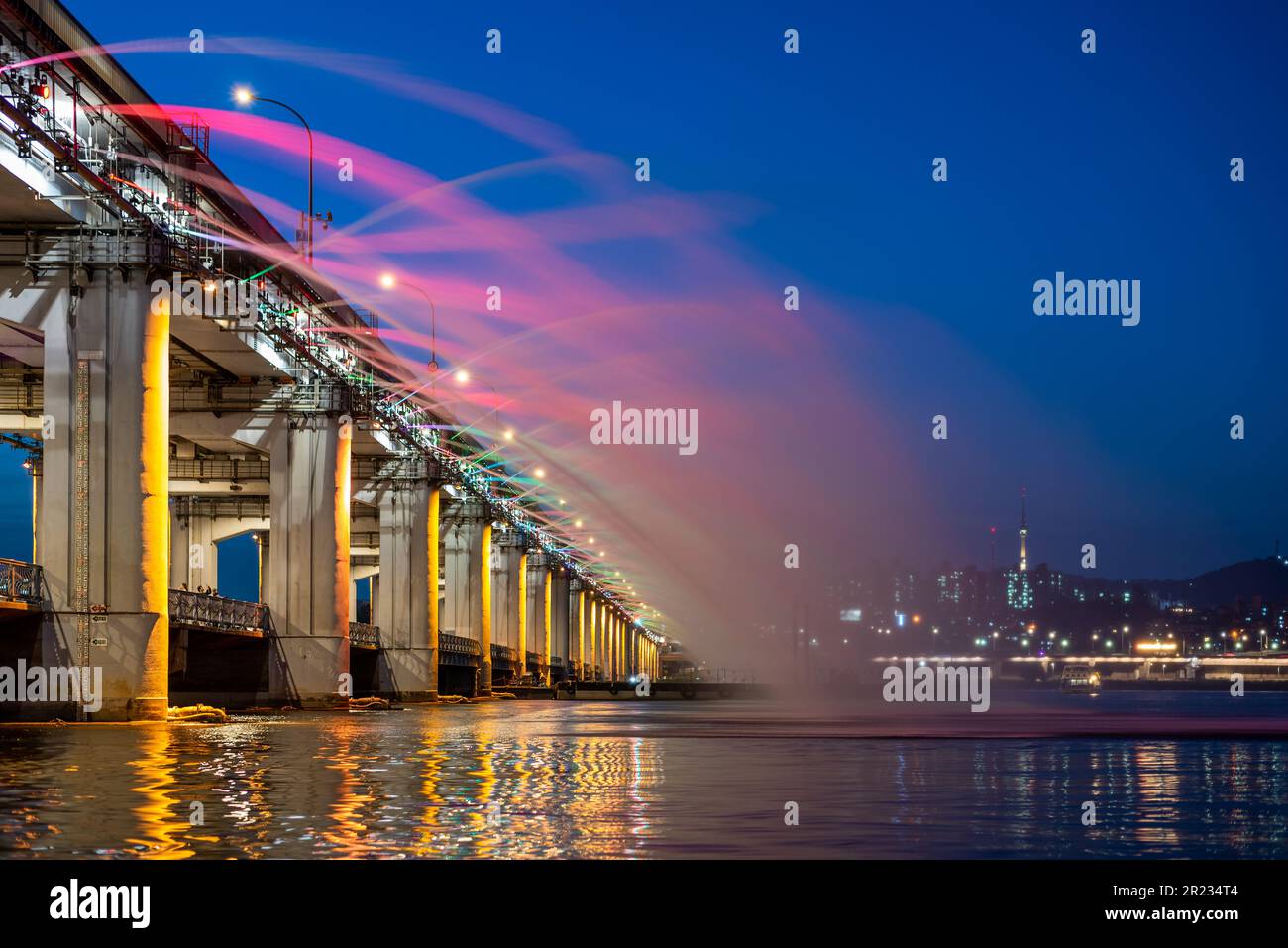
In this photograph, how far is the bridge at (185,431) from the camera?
45.6 m

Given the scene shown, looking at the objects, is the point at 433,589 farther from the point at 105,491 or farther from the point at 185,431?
the point at 105,491

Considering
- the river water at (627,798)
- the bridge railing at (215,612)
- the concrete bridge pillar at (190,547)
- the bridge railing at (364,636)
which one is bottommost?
the river water at (627,798)

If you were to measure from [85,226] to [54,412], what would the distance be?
5.30 metres

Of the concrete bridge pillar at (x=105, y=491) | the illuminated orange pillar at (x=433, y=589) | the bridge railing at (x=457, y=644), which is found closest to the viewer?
the concrete bridge pillar at (x=105, y=491)

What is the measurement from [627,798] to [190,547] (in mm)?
86271

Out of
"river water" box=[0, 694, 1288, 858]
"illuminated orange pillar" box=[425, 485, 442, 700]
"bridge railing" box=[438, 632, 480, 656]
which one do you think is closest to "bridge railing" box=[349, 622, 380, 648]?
"illuminated orange pillar" box=[425, 485, 442, 700]

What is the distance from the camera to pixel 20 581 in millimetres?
44156

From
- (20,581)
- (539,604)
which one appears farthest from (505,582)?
(20,581)

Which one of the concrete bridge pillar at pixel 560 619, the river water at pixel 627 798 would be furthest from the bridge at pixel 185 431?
the concrete bridge pillar at pixel 560 619

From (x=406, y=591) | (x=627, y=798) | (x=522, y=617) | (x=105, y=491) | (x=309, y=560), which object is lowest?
(x=627, y=798)

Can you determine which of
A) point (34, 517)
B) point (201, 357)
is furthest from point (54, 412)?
point (34, 517)

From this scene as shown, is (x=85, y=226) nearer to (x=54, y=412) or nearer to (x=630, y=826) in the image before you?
(x=54, y=412)

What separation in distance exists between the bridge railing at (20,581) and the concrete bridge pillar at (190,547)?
56.0m

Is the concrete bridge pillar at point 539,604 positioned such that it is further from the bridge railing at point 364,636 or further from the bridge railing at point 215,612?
the bridge railing at point 215,612
